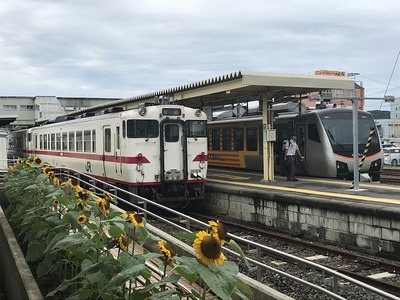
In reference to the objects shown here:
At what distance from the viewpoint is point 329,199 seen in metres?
10.5

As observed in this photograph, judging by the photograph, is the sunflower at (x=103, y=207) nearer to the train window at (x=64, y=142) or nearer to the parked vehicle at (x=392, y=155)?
the train window at (x=64, y=142)

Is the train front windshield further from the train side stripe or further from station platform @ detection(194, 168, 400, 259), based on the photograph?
the train side stripe

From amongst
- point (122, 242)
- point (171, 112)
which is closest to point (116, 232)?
point (122, 242)

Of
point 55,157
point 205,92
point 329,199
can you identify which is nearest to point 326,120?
point 205,92

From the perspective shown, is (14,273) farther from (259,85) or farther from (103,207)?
(259,85)

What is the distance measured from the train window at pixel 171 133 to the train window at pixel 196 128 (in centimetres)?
39

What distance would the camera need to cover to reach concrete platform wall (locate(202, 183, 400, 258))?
8.95m

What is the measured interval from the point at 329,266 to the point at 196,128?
6.64 m

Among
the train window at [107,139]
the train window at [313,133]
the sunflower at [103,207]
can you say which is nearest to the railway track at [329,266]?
the sunflower at [103,207]

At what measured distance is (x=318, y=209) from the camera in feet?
34.4

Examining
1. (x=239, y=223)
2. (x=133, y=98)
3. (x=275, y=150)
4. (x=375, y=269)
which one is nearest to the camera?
(x=375, y=269)

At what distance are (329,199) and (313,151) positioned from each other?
5.17 m

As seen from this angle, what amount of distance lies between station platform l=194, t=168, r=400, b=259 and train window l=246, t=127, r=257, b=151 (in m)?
3.07

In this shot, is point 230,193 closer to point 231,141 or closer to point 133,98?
point 231,141
